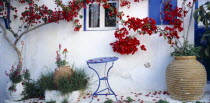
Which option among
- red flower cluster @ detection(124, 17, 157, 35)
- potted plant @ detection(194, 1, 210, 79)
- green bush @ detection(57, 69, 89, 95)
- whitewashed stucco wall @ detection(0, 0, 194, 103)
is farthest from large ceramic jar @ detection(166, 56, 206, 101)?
green bush @ detection(57, 69, 89, 95)

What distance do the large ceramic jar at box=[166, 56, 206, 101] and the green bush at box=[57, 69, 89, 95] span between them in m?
1.62

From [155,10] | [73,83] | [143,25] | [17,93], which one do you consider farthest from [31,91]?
[155,10]

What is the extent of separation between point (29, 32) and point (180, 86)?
3.44 m

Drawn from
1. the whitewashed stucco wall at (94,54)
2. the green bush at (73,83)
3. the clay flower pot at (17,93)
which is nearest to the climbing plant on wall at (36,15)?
the whitewashed stucco wall at (94,54)

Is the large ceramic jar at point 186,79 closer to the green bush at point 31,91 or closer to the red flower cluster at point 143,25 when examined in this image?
the red flower cluster at point 143,25

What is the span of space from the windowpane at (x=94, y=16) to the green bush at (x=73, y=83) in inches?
48.2

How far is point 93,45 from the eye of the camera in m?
5.45

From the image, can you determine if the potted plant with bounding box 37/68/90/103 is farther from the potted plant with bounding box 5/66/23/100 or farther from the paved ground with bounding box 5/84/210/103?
the potted plant with bounding box 5/66/23/100

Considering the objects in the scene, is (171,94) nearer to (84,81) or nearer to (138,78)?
(138,78)

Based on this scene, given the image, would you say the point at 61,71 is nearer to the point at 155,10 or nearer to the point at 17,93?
the point at 17,93

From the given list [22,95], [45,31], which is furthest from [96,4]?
[22,95]

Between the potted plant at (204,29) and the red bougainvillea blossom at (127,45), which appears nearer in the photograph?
the potted plant at (204,29)

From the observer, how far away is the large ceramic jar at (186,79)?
4.36 m

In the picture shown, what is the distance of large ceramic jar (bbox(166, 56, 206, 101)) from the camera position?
4.36m
